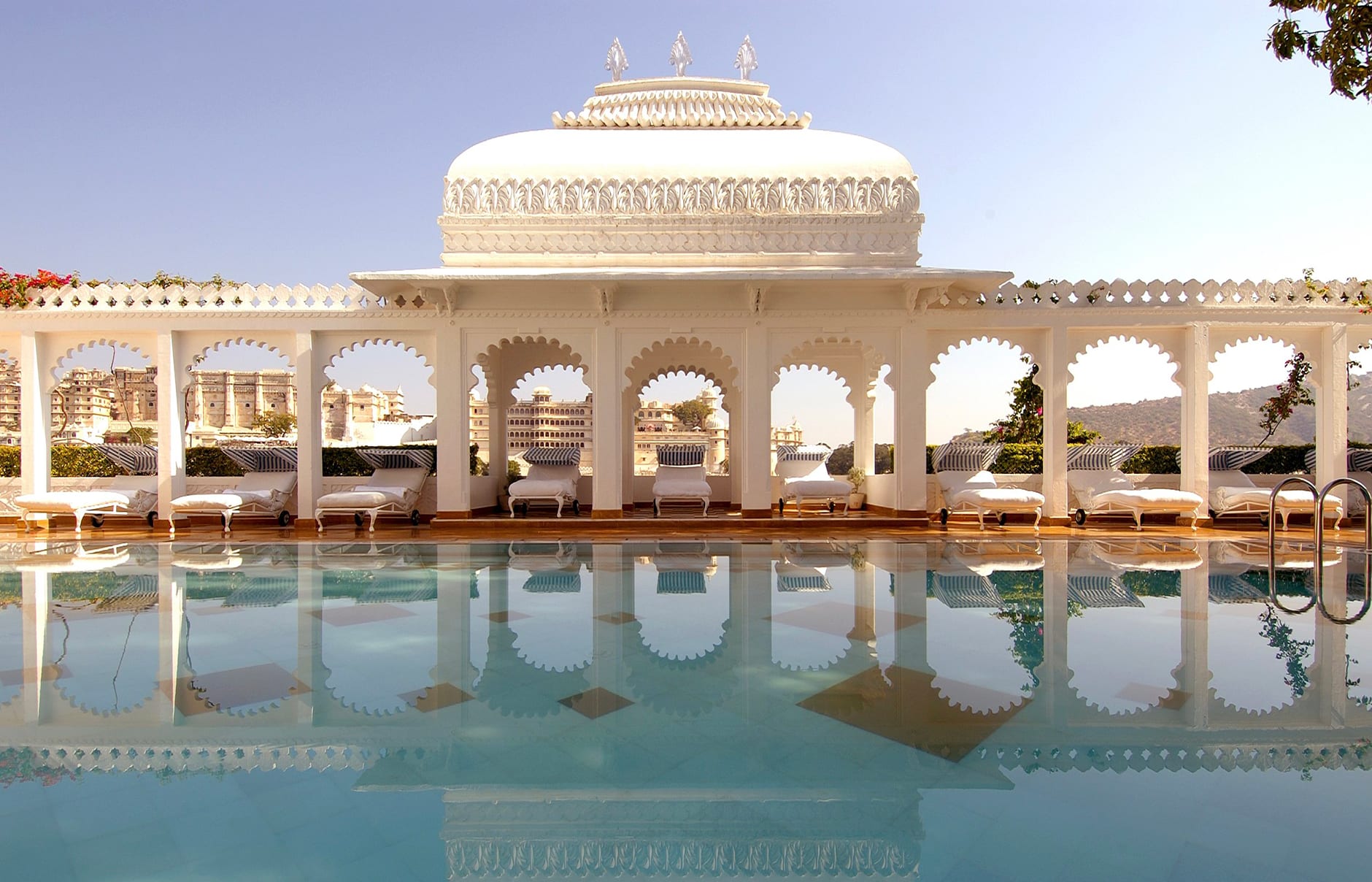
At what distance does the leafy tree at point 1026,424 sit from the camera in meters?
16.1

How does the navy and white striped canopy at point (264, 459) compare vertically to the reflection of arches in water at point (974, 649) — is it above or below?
above

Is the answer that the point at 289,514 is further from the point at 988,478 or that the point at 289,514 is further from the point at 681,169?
the point at 988,478

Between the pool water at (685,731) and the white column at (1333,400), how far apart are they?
5950mm

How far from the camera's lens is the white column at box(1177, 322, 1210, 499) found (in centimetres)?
1015

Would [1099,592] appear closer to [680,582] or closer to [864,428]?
[680,582]

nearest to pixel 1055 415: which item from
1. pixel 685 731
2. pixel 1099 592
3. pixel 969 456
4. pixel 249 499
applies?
pixel 969 456

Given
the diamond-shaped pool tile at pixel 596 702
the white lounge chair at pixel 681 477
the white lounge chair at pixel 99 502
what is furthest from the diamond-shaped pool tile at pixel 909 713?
the white lounge chair at pixel 99 502

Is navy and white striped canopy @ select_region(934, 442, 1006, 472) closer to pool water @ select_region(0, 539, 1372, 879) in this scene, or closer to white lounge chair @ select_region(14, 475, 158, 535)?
pool water @ select_region(0, 539, 1372, 879)

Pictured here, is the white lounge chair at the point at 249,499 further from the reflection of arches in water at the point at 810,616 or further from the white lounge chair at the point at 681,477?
the reflection of arches in water at the point at 810,616

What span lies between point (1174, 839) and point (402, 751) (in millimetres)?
2880

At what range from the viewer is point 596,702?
343cm

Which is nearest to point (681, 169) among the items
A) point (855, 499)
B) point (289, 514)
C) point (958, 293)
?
point (958, 293)

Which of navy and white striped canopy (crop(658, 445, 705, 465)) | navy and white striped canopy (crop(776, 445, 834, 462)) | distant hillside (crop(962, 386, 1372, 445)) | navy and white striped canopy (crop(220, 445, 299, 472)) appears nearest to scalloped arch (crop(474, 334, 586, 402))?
navy and white striped canopy (crop(658, 445, 705, 465))

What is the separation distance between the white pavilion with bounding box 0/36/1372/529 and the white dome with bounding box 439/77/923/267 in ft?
0.09
